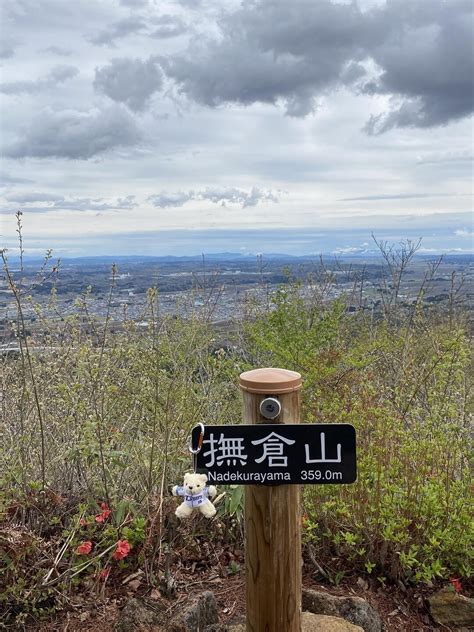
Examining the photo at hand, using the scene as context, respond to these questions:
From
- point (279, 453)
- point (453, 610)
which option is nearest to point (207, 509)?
point (279, 453)

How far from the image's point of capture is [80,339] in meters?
4.02

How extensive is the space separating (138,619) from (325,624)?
81 cm

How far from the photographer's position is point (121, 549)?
Answer: 2508 mm

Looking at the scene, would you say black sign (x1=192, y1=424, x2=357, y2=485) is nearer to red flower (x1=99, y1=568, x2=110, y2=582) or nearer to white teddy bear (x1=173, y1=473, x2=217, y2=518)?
white teddy bear (x1=173, y1=473, x2=217, y2=518)

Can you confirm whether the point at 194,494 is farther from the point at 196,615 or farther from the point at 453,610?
the point at 453,610

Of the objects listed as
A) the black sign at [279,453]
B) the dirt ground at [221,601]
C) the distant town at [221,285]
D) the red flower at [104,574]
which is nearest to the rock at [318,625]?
the dirt ground at [221,601]

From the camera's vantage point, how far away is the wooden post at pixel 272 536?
1.62 m

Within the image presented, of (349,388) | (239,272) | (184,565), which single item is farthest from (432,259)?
(184,565)

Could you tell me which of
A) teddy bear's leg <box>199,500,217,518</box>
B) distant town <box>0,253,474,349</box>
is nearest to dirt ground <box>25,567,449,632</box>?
teddy bear's leg <box>199,500,217,518</box>

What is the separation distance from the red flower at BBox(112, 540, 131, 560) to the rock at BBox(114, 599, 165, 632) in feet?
0.85

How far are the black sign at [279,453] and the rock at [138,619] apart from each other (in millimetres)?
1072

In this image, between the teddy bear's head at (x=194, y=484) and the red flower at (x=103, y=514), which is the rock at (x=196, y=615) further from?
the red flower at (x=103, y=514)

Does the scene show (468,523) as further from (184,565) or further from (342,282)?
(342,282)

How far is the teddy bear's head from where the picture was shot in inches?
86.4
